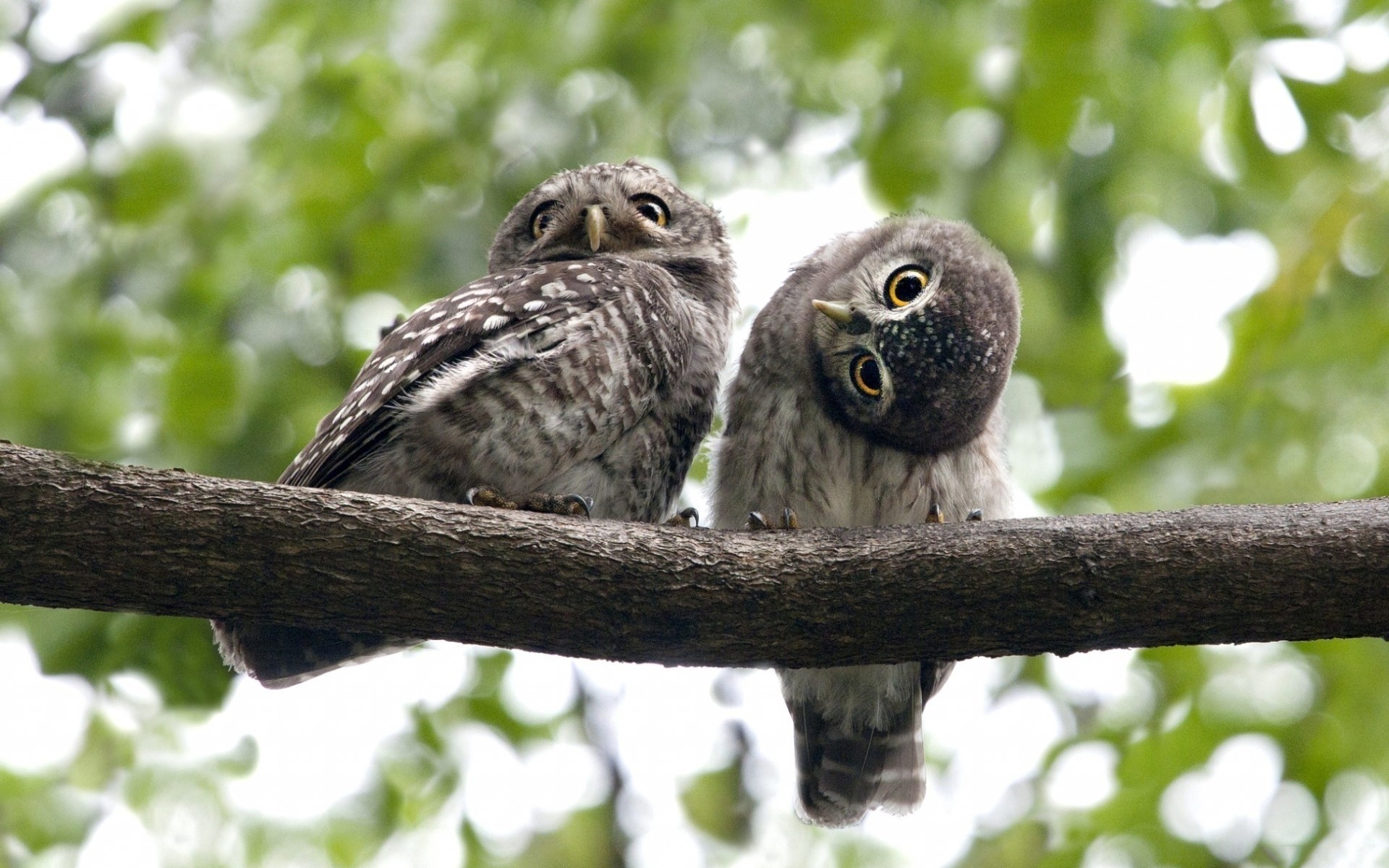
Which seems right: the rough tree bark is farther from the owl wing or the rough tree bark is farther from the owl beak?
the owl beak

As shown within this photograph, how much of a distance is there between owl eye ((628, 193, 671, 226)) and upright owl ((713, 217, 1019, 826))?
1.76ft

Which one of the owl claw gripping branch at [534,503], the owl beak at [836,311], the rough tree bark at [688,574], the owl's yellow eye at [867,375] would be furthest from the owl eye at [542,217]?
the rough tree bark at [688,574]

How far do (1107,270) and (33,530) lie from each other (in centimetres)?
312

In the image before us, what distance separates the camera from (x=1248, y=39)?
363cm

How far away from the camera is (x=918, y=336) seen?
3.02 metres

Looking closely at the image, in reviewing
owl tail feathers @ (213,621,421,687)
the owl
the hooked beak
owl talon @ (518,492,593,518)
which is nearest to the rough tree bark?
owl talon @ (518,492,593,518)

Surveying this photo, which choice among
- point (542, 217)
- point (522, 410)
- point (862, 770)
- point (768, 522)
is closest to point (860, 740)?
point (862, 770)

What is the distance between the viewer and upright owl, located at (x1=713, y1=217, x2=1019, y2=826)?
3.05 meters

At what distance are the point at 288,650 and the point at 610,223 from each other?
164 centimetres

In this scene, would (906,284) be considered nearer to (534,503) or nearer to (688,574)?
(534,503)

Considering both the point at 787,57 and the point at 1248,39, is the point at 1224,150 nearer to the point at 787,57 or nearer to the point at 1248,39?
the point at 1248,39

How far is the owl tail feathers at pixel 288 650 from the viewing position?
9.09 feet

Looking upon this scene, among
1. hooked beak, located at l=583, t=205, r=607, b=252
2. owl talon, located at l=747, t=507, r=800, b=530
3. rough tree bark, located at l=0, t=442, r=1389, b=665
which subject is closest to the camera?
rough tree bark, located at l=0, t=442, r=1389, b=665

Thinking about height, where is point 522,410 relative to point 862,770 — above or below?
above
